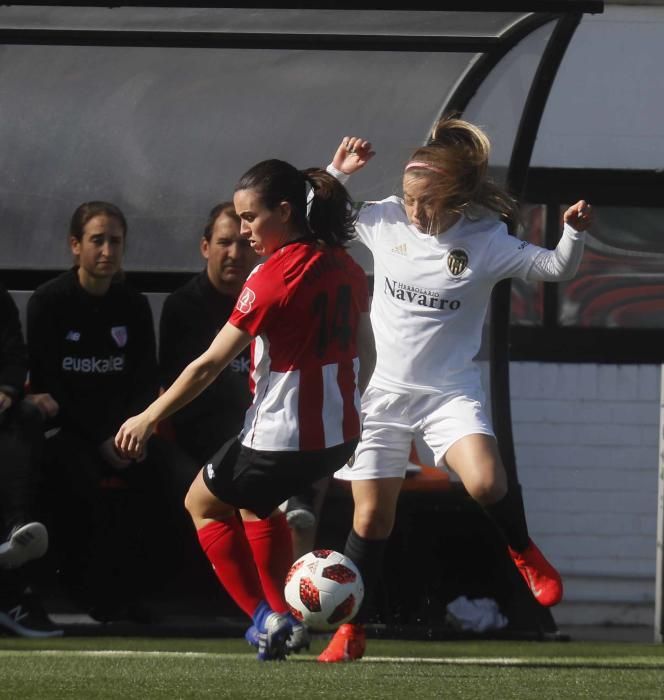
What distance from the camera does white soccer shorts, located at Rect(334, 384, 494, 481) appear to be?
583 centimetres

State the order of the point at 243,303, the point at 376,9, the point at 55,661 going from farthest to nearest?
the point at 376,9
the point at 55,661
the point at 243,303

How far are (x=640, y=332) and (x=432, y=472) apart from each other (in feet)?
5.08

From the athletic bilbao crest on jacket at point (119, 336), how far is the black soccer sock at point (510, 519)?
217 cm

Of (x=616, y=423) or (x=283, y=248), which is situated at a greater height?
(x=283, y=248)

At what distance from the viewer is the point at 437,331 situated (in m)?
5.92

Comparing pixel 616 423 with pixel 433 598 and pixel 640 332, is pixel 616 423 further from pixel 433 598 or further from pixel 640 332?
pixel 433 598

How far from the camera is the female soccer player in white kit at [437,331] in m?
5.84

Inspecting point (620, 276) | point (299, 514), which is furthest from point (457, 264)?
point (620, 276)

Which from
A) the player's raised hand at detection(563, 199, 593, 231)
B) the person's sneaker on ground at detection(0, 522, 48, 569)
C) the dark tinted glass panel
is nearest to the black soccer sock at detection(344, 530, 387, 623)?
the player's raised hand at detection(563, 199, 593, 231)

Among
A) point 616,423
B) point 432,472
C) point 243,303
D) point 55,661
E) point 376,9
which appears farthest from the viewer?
point 616,423

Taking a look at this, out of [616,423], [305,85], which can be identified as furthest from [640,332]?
[305,85]

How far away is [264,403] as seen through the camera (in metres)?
5.48

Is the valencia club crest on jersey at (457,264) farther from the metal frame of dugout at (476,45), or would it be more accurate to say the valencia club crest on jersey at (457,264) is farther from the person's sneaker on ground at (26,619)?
the person's sneaker on ground at (26,619)

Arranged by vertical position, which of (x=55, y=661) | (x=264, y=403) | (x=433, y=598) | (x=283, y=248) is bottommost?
(x=433, y=598)
